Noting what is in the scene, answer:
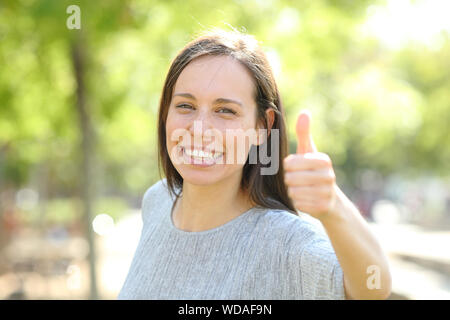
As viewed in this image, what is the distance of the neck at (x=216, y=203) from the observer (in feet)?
6.73

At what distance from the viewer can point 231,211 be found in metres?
2.05

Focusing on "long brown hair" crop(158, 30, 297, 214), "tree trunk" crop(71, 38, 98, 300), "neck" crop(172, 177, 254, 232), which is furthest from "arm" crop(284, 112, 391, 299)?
"tree trunk" crop(71, 38, 98, 300)

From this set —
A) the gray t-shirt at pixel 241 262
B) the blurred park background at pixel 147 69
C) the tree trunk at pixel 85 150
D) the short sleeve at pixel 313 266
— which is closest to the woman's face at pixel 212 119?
the gray t-shirt at pixel 241 262

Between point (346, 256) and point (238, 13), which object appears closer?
point (346, 256)

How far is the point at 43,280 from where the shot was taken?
8984 mm

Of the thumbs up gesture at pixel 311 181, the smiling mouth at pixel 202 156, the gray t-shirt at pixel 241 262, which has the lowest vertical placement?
the gray t-shirt at pixel 241 262

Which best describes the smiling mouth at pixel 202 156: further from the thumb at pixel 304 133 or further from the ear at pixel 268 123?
the thumb at pixel 304 133

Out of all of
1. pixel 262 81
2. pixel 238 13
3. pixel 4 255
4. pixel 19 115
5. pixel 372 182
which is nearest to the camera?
pixel 262 81

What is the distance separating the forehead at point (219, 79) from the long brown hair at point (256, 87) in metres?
0.03

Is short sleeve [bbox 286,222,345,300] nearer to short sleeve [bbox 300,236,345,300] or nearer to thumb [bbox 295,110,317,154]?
short sleeve [bbox 300,236,345,300]
